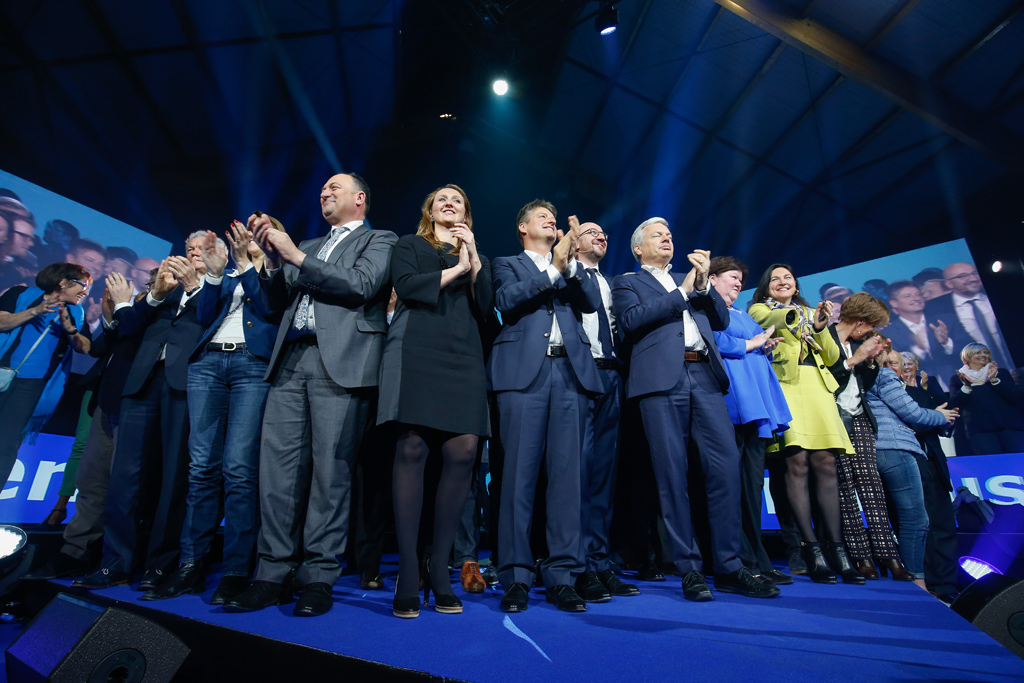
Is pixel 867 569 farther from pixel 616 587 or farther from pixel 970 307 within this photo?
pixel 970 307

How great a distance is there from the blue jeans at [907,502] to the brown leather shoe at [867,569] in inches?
17.8

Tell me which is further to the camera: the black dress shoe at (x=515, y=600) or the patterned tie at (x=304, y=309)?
the patterned tie at (x=304, y=309)

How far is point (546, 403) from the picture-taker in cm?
215

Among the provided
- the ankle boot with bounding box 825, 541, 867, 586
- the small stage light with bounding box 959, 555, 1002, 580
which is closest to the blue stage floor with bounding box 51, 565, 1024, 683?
the ankle boot with bounding box 825, 541, 867, 586

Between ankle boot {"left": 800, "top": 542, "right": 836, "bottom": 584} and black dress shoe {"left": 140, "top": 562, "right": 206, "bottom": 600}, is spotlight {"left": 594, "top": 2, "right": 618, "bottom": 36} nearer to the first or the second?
ankle boot {"left": 800, "top": 542, "right": 836, "bottom": 584}

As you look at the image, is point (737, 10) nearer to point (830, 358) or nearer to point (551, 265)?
point (830, 358)

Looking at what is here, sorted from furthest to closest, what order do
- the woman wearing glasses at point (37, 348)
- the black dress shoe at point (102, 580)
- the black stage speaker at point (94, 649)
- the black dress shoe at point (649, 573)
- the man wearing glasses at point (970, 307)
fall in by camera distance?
the man wearing glasses at point (970, 307) < the woman wearing glasses at point (37, 348) < the black dress shoe at point (649, 573) < the black dress shoe at point (102, 580) < the black stage speaker at point (94, 649)

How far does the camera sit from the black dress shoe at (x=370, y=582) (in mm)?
2295

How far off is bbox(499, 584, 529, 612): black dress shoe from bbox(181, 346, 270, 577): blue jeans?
1.05 m

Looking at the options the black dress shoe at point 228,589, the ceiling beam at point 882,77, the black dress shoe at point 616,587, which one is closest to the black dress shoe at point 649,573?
the black dress shoe at point 616,587

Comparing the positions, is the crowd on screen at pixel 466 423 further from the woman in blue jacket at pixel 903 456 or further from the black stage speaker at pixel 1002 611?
the black stage speaker at pixel 1002 611

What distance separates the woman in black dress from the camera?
1.83 meters

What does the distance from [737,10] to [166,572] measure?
23.7 ft

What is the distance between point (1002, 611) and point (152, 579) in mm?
2986
